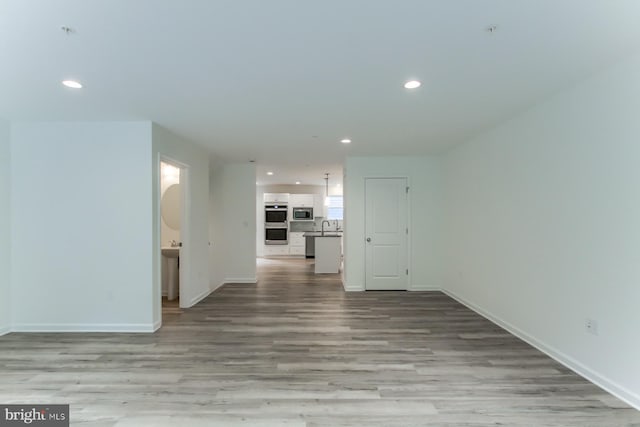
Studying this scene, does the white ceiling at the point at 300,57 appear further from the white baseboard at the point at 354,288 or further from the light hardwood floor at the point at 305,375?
the white baseboard at the point at 354,288

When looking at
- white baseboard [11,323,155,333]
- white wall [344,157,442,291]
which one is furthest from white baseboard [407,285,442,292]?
white baseboard [11,323,155,333]

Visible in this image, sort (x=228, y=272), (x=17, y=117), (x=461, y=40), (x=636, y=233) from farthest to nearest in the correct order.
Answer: (x=228, y=272), (x=17, y=117), (x=636, y=233), (x=461, y=40)

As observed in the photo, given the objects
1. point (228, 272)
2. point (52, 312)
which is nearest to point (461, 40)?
point (52, 312)

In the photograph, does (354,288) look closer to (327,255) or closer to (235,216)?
(327,255)

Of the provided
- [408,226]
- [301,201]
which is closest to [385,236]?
[408,226]

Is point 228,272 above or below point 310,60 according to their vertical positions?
below

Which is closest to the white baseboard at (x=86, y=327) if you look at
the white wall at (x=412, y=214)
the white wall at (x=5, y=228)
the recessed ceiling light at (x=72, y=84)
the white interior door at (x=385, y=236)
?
the white wall at (x=5, y=228)

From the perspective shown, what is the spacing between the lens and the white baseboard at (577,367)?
2.30 metres

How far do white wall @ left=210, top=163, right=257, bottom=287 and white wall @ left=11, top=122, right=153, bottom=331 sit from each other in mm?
2814

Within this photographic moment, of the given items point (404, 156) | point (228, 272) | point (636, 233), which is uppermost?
point (404, 156)

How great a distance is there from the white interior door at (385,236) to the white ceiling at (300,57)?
7.22 ft

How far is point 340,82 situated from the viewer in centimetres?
265

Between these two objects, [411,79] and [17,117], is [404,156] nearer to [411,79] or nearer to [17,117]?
[411,79]

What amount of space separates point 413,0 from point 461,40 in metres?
0.56
